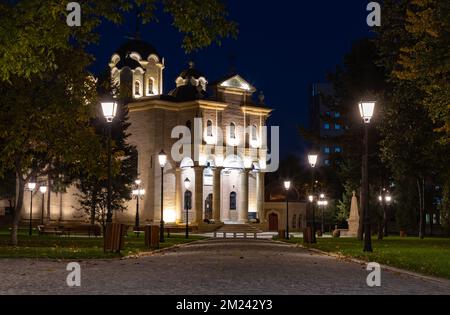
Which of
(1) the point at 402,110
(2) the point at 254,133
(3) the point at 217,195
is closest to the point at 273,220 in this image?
(2) the point at 254,133

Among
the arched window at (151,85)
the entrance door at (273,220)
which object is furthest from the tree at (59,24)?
the entrance door at (273,220)

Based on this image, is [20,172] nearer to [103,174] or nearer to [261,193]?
[103,174]

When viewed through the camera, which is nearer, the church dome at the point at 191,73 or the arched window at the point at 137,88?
the arched window at the point at 137,88

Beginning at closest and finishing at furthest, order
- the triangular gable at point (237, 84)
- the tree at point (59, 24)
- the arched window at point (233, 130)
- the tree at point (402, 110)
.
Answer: the tree at point (59, 24) → the tree at point (402, 110) → the triangular gable at point (237, 84) → the arched window at point (233, 130)

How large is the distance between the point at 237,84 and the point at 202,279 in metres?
65.2

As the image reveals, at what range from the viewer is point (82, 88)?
29.5m

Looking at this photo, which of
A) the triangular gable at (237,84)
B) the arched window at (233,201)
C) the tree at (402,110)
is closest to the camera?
the tree at (402,110)

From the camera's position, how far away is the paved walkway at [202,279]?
12.3 metres

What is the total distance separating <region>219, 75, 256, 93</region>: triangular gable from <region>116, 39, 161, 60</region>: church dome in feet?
32.6

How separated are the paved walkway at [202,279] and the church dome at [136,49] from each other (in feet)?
210

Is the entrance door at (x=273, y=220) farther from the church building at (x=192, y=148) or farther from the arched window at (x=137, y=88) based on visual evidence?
the arched window at (x=137, y=88)

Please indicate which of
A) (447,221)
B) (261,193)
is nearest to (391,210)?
(261,193)

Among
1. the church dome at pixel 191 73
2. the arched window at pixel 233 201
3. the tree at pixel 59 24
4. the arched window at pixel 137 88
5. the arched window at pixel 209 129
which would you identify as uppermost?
the church dome at pixel 191 73
